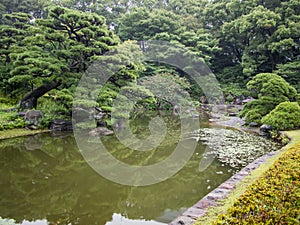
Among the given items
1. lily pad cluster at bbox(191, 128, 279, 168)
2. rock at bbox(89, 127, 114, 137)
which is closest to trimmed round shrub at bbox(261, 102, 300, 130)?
lily pad cluster at bbox(191, 128, 279, 168)

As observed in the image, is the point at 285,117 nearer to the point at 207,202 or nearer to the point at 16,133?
the point at 207,202

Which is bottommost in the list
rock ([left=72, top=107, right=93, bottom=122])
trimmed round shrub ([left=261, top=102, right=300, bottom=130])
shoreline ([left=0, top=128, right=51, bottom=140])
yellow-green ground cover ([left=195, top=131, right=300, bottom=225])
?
yellow-green ground cover ([left=195, top=131, right=300, bottom=225])

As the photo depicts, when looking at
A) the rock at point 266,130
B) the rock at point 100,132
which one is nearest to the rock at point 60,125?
the rock at point 100,132

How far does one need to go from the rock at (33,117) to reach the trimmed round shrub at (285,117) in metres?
9.20

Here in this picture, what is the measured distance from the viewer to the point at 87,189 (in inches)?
198

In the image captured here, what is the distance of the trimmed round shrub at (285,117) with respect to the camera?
9.88m

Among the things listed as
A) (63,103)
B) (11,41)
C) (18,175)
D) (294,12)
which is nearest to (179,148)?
(18,175)

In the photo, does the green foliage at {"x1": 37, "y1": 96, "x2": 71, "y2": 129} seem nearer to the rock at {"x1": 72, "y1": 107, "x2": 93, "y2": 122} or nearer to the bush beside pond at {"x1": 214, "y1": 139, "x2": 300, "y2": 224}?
the rock at {"x1": 72, "y1": 107, "x2": 93, "y2": 122}

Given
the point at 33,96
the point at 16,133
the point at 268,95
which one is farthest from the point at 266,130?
the point at 33,96

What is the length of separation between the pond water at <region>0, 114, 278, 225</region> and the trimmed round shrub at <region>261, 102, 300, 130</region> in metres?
1.93

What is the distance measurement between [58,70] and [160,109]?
10362 mm

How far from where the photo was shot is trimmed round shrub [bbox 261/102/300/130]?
32.4ft

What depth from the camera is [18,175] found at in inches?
232

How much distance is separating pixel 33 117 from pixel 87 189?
6.92 metres
